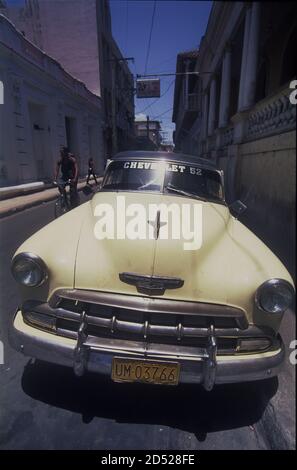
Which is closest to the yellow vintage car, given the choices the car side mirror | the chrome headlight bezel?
the chrome headlight bezel

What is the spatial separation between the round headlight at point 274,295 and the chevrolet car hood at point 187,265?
0.05 m

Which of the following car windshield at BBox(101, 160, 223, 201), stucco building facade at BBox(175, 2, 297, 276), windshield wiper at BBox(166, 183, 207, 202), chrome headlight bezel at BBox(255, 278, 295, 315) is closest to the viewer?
stucco building facade at BBox(175, 2, 297, 276)

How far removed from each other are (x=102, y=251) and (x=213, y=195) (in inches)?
64.1

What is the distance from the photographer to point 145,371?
→ 1.81 meters

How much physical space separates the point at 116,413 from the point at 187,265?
1.13 meters

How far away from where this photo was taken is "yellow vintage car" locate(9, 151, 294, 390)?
1.80 m

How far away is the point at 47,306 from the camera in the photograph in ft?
6.54

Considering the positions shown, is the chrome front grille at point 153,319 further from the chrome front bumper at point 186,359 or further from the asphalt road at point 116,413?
the asphalt road at point 116,413

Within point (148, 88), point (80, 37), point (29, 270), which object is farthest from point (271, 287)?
point (80, 37)

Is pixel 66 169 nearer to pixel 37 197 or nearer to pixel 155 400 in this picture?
pixel 37 197

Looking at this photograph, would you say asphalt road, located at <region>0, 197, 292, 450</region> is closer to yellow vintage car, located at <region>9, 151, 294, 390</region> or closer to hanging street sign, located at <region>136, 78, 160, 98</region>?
yellow vintage car, located at <region>9, 151, 294, 390</region>
